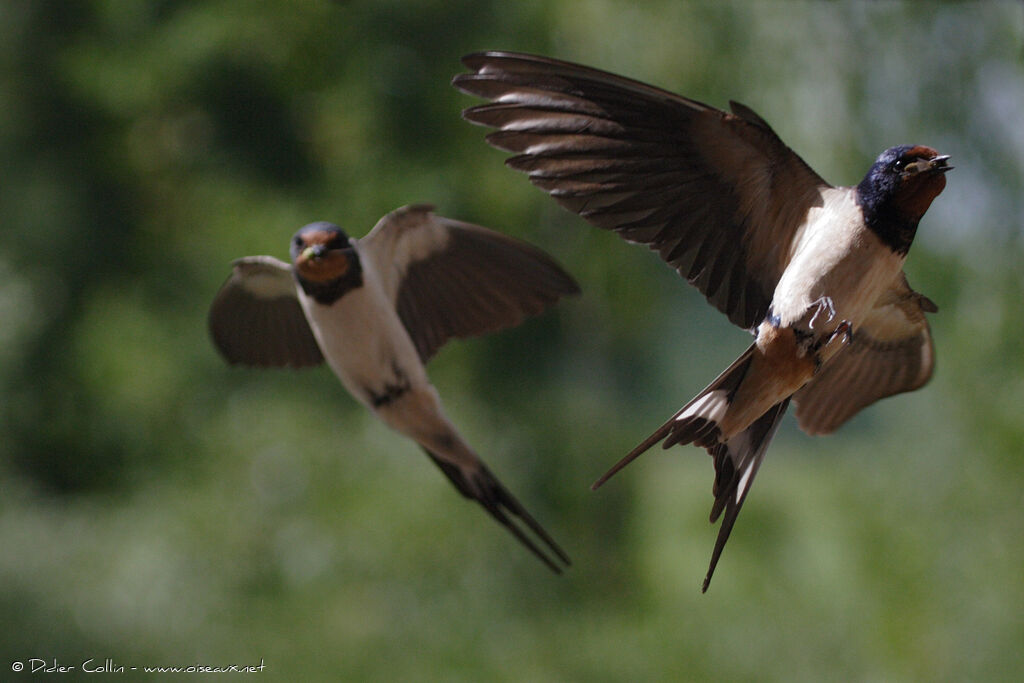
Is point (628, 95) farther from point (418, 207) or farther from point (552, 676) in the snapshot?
point (552, 676)

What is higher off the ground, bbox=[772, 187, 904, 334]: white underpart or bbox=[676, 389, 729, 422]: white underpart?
bbox=[772, 187, 904, 334]: white underpart

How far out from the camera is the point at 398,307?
1169 mm

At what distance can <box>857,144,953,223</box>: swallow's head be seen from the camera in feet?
2.50

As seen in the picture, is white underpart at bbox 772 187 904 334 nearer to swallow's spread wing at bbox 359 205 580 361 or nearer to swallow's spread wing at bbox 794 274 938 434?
swallow's spread wing at bbox 794 274 938 434

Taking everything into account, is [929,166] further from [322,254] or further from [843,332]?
[322,254]

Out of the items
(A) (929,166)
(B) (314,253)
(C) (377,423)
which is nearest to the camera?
(A) (929,166)

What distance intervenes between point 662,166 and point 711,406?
0.20m

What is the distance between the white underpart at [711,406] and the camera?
805 millimetres

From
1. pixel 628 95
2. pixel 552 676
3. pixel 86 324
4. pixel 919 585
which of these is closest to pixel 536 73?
pixel 628 95

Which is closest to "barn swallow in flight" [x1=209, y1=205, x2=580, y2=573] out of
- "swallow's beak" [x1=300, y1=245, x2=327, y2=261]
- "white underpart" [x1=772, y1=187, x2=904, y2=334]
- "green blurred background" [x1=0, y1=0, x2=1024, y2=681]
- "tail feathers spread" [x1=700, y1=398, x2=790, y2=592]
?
"swallow's beak" [x1=300, y1=245, x2=327, y2=261]

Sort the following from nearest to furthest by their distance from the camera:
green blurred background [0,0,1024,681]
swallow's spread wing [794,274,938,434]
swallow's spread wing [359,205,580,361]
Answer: swallow's spread wing [794,274,938,434]
swallow's spread wing [359,205,580,361]
green blurred background [0,0,1024,681]

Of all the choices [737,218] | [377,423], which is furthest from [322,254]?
[377,423]

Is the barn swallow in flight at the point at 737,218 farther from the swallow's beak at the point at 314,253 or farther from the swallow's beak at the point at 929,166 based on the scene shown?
the swallow's beak at the point at 314,253

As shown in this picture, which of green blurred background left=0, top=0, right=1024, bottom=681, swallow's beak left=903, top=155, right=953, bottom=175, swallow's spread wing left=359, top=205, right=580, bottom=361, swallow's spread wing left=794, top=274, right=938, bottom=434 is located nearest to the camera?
swallow's beak left=903, top=155, right=953, bottom=175
